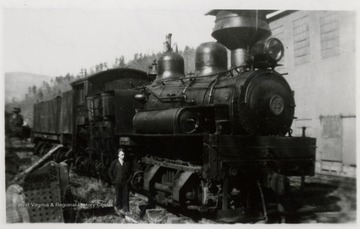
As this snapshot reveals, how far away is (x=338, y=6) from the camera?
5691 millimetres

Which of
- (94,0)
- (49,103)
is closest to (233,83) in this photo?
(94,0)

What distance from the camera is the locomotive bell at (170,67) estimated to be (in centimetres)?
824

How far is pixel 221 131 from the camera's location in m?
5.76

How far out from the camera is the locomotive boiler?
550 centimetres

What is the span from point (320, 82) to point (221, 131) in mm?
5451

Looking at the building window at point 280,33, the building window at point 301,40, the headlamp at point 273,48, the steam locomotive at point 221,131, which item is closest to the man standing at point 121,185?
the steam locomotive at point 221,131

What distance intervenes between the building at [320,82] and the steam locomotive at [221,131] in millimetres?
2454

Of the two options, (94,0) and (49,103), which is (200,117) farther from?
(49,103)

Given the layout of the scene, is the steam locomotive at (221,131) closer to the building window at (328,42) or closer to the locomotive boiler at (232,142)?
the locomotive boiler at (232,142)

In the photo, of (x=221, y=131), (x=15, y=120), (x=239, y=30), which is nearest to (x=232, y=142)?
(x=221, y=131)

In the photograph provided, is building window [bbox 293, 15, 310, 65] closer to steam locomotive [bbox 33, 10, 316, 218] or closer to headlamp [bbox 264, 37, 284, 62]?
steam locomotive [bbox 33, 10, 316, 218]

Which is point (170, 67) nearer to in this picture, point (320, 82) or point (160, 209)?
point (160, 209)

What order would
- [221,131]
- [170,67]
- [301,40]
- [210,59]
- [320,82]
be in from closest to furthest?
[221,131], [210,59], [170,67], [320,82], [301,40]

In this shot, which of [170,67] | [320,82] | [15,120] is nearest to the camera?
[170,67]
